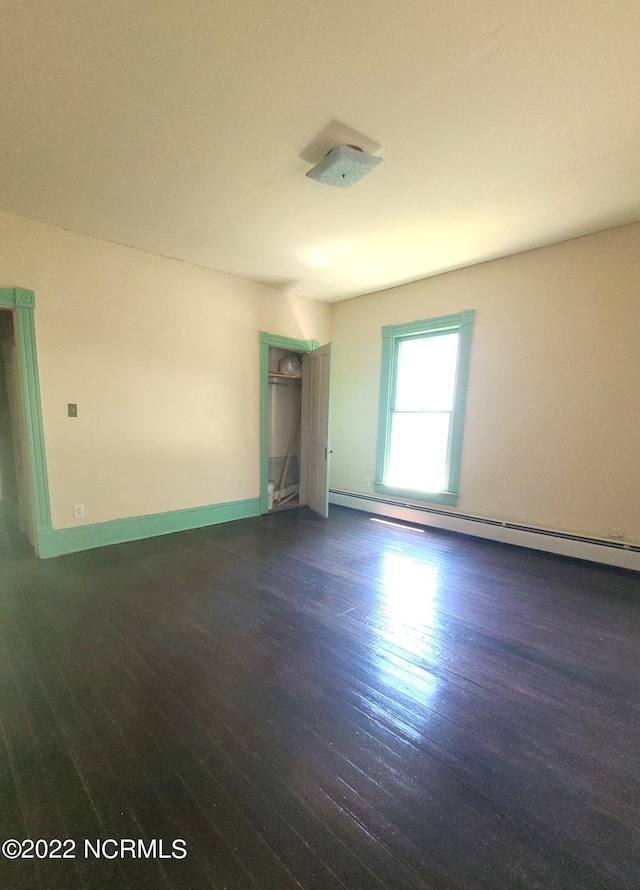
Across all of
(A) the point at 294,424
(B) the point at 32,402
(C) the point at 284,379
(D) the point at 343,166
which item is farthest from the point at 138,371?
(D) the point at 343,166

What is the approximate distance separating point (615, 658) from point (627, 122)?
2854 millimetres

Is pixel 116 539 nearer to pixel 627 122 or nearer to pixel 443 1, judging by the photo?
pixel 443 1

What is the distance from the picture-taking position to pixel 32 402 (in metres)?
2.87

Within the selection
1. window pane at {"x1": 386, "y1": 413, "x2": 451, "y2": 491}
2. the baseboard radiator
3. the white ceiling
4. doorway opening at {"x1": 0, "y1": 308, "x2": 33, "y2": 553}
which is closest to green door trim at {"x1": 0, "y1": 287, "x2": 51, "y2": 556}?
doorway opening at {"x1": 0, "y1": 308, "x2": 33, "y2": 553}

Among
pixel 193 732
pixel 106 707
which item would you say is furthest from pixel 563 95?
pixel 106 707

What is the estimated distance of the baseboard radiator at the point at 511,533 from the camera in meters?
3.00

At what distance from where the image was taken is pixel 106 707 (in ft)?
4.99

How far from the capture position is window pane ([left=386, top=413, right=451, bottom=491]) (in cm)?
408

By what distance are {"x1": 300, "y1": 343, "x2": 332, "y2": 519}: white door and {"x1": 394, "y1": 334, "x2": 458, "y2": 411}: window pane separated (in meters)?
0.95

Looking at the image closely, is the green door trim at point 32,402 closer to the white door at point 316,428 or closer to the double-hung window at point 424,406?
the white door at point 316,428

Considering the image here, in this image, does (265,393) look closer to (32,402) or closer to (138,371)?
(138,371)

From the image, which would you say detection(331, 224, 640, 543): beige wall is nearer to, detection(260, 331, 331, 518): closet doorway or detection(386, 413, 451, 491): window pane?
detection(386, 413, 451, 491): window pane

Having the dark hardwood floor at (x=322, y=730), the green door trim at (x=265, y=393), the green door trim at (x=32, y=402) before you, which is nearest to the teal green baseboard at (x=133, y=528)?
the green door trim at (x=32, y=402)

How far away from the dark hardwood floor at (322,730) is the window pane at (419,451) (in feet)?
5.36
